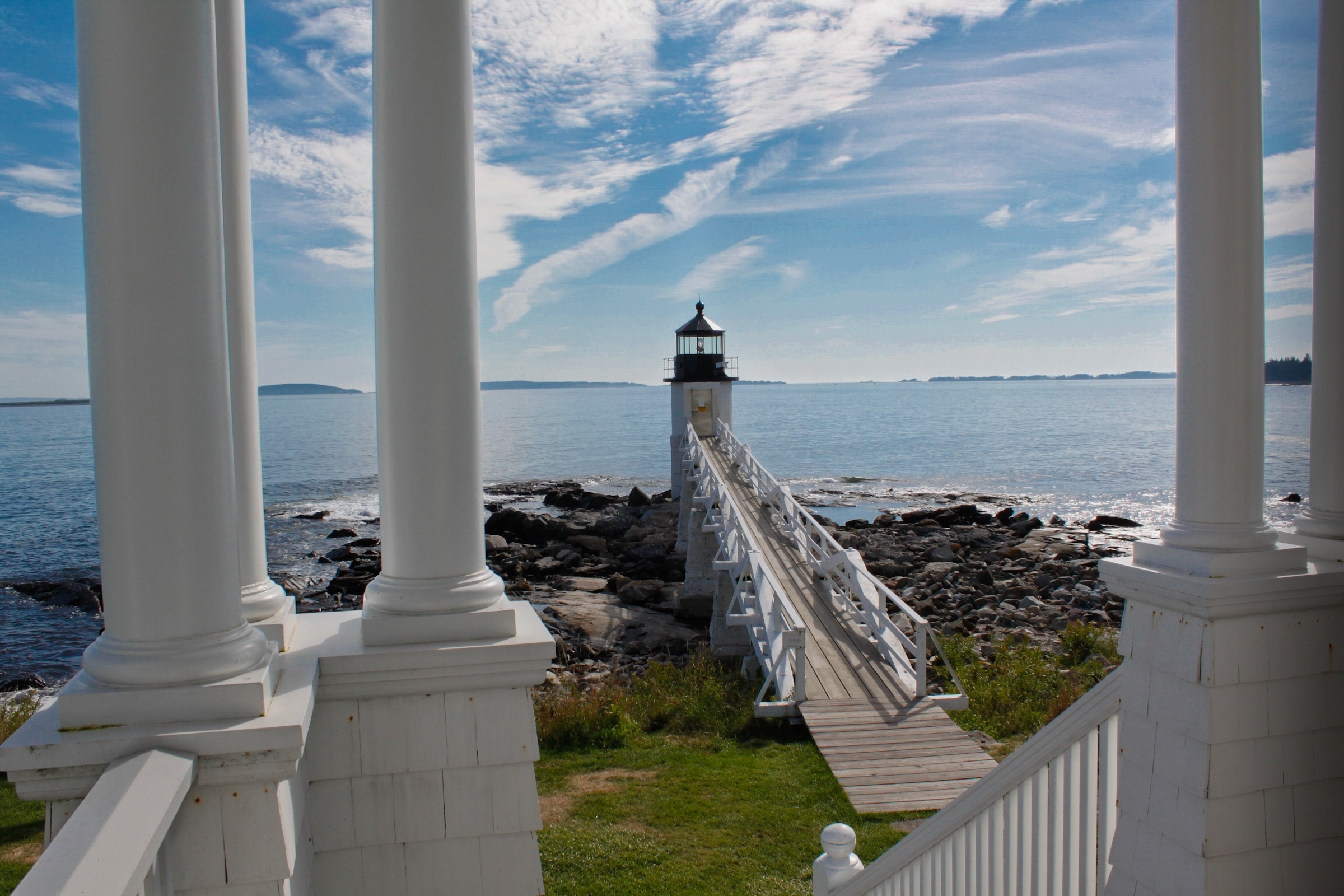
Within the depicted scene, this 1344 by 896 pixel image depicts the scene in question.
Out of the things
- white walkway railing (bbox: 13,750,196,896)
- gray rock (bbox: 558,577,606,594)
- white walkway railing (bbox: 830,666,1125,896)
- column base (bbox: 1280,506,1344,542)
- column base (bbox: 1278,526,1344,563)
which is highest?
column base (bbox: 1280,506,1344,542)

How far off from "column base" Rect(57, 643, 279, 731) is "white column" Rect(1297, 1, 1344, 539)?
4.32 metres

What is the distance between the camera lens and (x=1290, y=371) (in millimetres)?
5312

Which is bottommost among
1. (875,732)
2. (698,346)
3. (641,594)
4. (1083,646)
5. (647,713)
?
(641,594)

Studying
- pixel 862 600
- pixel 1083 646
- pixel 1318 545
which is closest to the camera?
pixel 1318 545

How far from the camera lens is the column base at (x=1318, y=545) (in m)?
3.34

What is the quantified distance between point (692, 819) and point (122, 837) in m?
5.01

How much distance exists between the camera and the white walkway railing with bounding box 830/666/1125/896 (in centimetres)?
311

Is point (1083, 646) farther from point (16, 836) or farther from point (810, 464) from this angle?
point (810, 464)

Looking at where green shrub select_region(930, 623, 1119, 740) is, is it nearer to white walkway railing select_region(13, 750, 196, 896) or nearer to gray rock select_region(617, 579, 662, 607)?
white walkway railing select_region(13, 750, 196, 896)

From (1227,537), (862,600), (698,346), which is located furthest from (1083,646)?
(698,346)

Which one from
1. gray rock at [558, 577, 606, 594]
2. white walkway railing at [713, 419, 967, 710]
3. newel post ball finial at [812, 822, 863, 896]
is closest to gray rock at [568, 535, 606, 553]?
gray rock at [558, 577, 606, 594]

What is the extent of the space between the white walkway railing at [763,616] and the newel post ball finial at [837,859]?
455cm

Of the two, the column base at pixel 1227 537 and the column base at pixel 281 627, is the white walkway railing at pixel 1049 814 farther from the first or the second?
the column base at pixel 281 627

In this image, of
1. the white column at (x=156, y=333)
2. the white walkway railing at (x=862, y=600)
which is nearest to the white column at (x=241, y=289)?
the white column at (x=156, y=333)
